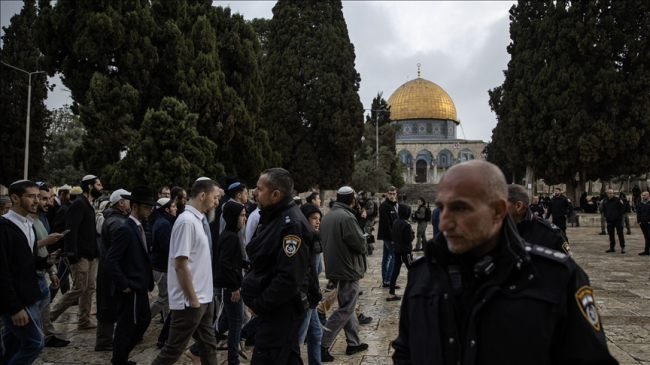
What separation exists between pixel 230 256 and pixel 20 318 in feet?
5.92

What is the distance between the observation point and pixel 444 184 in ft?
6.37

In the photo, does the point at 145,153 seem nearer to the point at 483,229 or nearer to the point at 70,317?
the point at 70,317

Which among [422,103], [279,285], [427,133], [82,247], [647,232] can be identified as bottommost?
[647,232]

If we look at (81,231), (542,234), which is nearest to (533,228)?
(542,234)

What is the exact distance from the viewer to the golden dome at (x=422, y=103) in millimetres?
75562

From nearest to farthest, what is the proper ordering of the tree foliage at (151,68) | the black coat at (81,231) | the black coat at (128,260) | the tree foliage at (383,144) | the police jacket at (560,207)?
the black coat at (128,260), the black coat at (81,231), the police jacket at (560,207), the tree foliage at (151,68), the tree foliage at (383,144)

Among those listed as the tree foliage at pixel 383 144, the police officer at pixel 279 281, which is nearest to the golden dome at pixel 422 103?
the tree foliage at pixel 383 144

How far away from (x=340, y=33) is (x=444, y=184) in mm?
30357

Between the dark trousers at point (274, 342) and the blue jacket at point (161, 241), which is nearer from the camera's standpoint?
the dark trousers at point (274, 342)

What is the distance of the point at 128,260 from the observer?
16.5ft

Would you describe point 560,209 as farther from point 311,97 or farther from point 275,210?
point 311,97

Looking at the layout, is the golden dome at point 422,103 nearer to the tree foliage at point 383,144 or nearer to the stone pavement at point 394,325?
the tree foliage at point 383,144

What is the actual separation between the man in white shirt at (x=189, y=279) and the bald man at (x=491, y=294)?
2542mm


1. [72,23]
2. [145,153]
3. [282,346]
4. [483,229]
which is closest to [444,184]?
[483,229]
